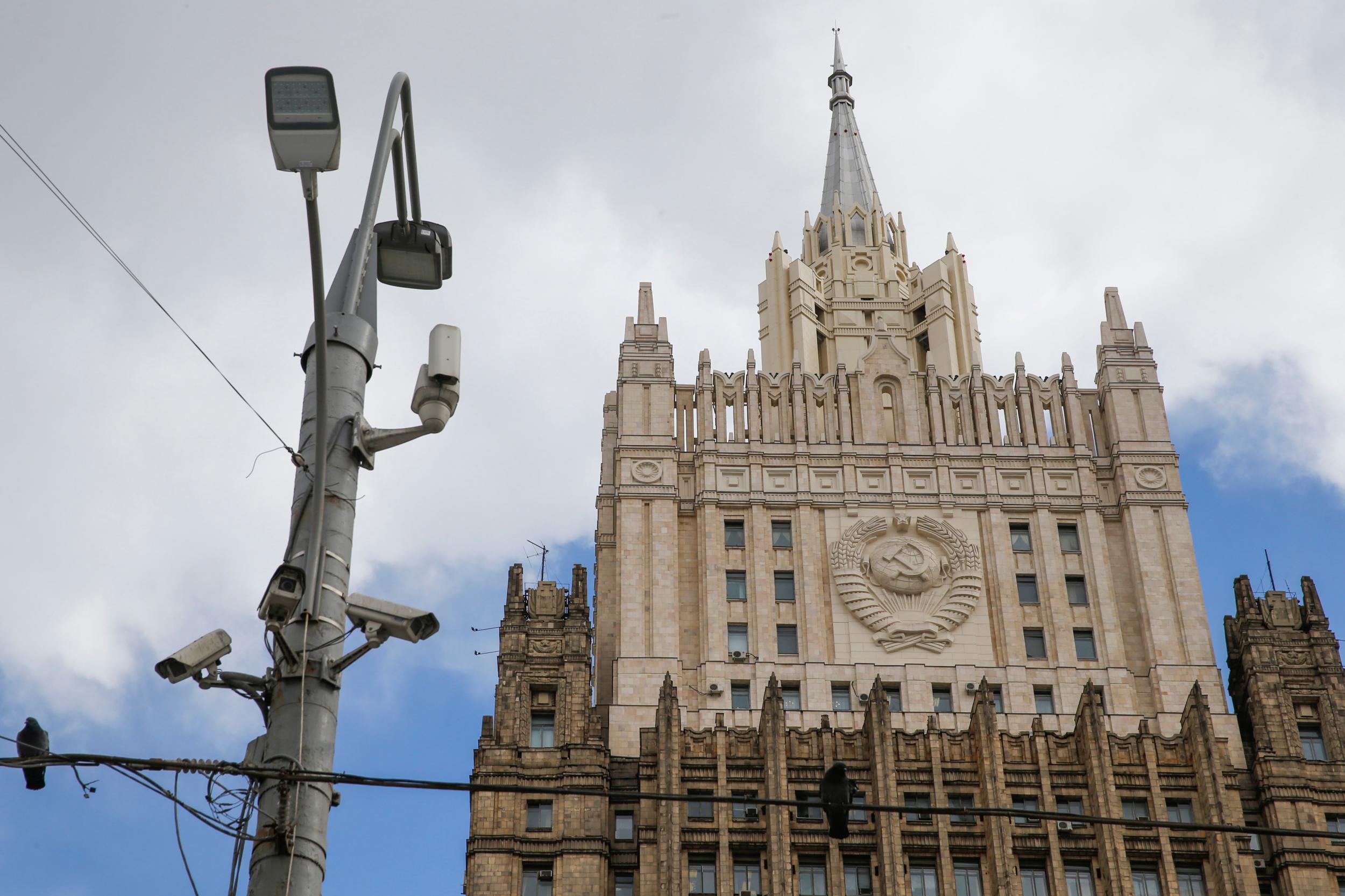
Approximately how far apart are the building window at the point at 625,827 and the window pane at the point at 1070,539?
22.0 metres

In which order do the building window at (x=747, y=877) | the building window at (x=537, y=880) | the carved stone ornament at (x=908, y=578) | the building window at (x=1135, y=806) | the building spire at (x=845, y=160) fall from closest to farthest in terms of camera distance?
1. the building window at (x=537, y=880)
2. the building window at (x=747, y=877)
3. the building window at (x=1135, y=806)
4. the carved stone ornament at (x=908, y=578)
5. the building spire at (x=845, y=160)

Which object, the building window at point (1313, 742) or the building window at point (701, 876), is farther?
the building window at point (1313, 742)

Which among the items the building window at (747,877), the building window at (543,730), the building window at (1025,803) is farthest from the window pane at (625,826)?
the building window at (1025,803)

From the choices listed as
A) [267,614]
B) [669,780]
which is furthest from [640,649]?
[267,614]

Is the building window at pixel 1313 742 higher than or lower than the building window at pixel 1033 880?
higher

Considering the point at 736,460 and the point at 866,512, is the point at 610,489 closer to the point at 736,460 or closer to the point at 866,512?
the point at 736,460

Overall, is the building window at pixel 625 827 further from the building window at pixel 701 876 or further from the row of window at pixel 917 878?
the building window at pixel 701 876

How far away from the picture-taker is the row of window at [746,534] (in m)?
73.5

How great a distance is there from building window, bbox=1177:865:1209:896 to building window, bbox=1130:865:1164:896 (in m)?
0.73

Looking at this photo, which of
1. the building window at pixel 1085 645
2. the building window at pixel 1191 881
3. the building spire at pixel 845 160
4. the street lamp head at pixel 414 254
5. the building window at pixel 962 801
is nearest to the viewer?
the street lamp head at pixel 414 254

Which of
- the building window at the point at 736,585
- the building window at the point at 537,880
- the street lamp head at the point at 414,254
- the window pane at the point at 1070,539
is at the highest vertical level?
the window pane at the point at 1070,539

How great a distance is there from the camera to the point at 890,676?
69312 millimetres

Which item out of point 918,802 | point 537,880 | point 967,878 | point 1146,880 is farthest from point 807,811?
point 1146,880

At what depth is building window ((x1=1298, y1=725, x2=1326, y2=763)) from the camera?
66875mm
